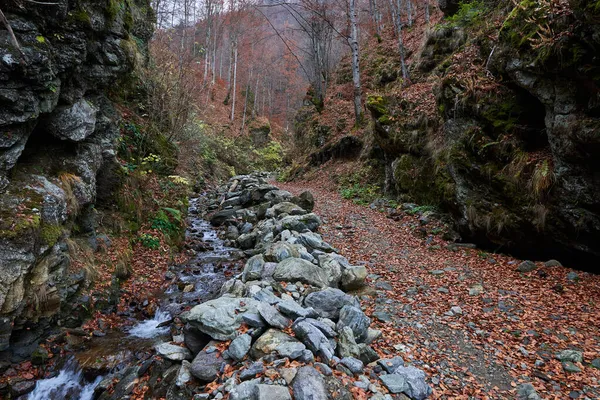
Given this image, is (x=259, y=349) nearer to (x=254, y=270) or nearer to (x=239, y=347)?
(x=239, y=347)

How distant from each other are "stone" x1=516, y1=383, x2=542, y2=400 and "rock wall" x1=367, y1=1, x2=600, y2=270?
355 centimetres

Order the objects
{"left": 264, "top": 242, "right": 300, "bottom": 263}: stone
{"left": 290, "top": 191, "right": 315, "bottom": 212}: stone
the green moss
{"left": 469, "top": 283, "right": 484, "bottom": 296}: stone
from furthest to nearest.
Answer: {"left": 290, "top": 191, "right": 315, "bottom": 212}: stone → {"left": 264, "top": 242, "right": 300, "bottom": 263}: stone → {"left": 469, "top": 283, "right": 484, "bottom": 296}: stone → the green moss

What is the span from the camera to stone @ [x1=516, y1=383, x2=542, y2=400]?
3601 mm

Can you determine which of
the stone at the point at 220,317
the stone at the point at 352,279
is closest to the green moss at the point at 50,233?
the stone at the point at 220,317

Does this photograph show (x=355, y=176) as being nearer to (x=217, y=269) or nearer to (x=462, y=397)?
(x=217, y=269)

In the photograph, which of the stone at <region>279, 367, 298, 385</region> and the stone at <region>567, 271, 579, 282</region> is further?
the stone at <region>567, 271, 579, 282</region>

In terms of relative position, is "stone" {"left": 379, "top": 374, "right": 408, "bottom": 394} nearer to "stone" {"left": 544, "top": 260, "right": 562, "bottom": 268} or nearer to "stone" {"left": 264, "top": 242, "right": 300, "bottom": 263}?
"stone" {"left": 264, "top": 242, "right": 300, "bottom": 263}

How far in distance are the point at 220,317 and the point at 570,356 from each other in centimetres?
463

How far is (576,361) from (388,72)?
1660cm

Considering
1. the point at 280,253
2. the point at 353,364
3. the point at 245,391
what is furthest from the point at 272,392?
the point at 280,253

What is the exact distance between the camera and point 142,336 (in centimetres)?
568

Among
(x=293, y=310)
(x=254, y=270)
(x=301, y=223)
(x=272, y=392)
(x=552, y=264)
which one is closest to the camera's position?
(x=272, y=392)

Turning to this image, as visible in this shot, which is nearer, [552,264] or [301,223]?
[552,264]

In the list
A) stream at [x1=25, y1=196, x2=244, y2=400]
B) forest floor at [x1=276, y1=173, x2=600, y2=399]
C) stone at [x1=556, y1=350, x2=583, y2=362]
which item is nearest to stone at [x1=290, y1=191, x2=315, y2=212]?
stream at [x1=25, y1=196, x2=244, y2=400]
